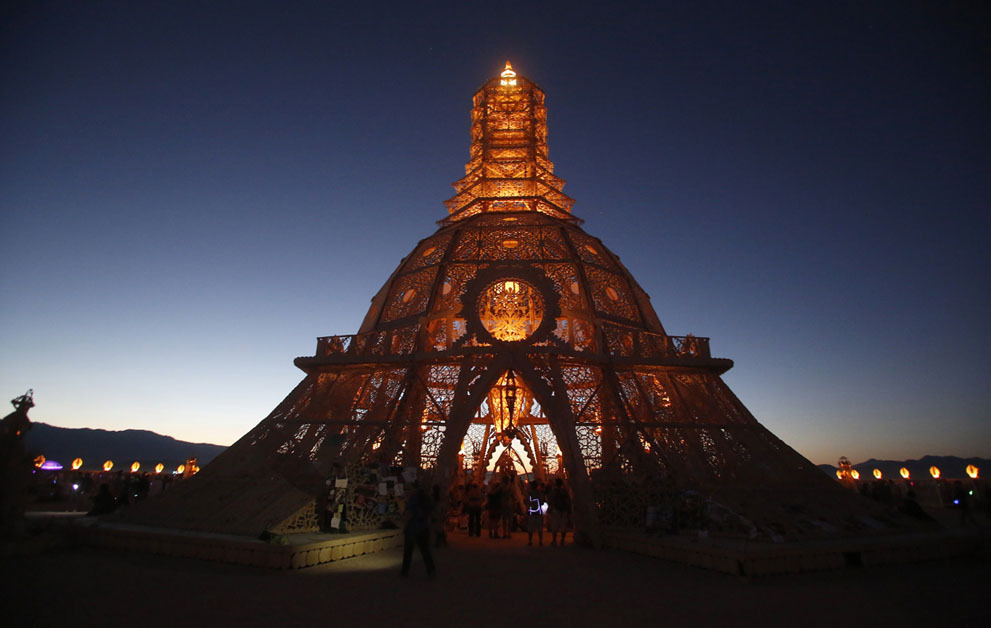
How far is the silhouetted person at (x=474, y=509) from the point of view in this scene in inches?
507

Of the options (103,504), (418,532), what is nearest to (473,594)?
(418,532)

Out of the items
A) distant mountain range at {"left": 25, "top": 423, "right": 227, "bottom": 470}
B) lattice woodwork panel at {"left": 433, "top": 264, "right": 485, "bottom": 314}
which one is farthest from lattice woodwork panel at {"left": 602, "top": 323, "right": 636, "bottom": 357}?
distant mountain range at {"left": 25, "top": 423, "right": 227, "bottom": 470}

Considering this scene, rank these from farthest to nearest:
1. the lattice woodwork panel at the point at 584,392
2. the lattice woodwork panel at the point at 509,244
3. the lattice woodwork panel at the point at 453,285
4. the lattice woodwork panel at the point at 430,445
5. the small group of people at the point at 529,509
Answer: the lattice woodwork panel at the point at 509,244 < the lattice woodwork panel at the point at 453,285 < the lattice woodwork panel at the point at 584,392 < the lattice woodwork panel at the point at 430,445 < the small group of people at the point at 529,509

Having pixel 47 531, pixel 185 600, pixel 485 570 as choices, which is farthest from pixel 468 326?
pixel 47 531

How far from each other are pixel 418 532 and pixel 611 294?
1015 centimetres

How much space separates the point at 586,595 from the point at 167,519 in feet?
28.4

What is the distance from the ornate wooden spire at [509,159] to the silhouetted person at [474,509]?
404 inches

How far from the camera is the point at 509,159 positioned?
69.4 feet

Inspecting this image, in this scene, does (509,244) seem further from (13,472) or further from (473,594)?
(13,472)

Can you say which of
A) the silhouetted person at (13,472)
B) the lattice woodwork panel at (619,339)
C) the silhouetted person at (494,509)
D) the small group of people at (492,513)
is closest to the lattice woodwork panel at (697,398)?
the lattice woodwork panel at (619,339)

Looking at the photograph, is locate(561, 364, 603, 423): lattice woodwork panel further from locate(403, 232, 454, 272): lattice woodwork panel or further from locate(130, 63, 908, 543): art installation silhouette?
locate(403, 232, 454, 272): lattice woodwork panel

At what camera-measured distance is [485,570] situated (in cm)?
905

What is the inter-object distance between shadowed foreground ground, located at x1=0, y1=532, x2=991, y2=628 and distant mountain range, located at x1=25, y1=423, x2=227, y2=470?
12016 centimetres

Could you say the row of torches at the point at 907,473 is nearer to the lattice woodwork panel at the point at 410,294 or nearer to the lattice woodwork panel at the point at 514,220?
the lattice woodwork panel at the point at 514,220
